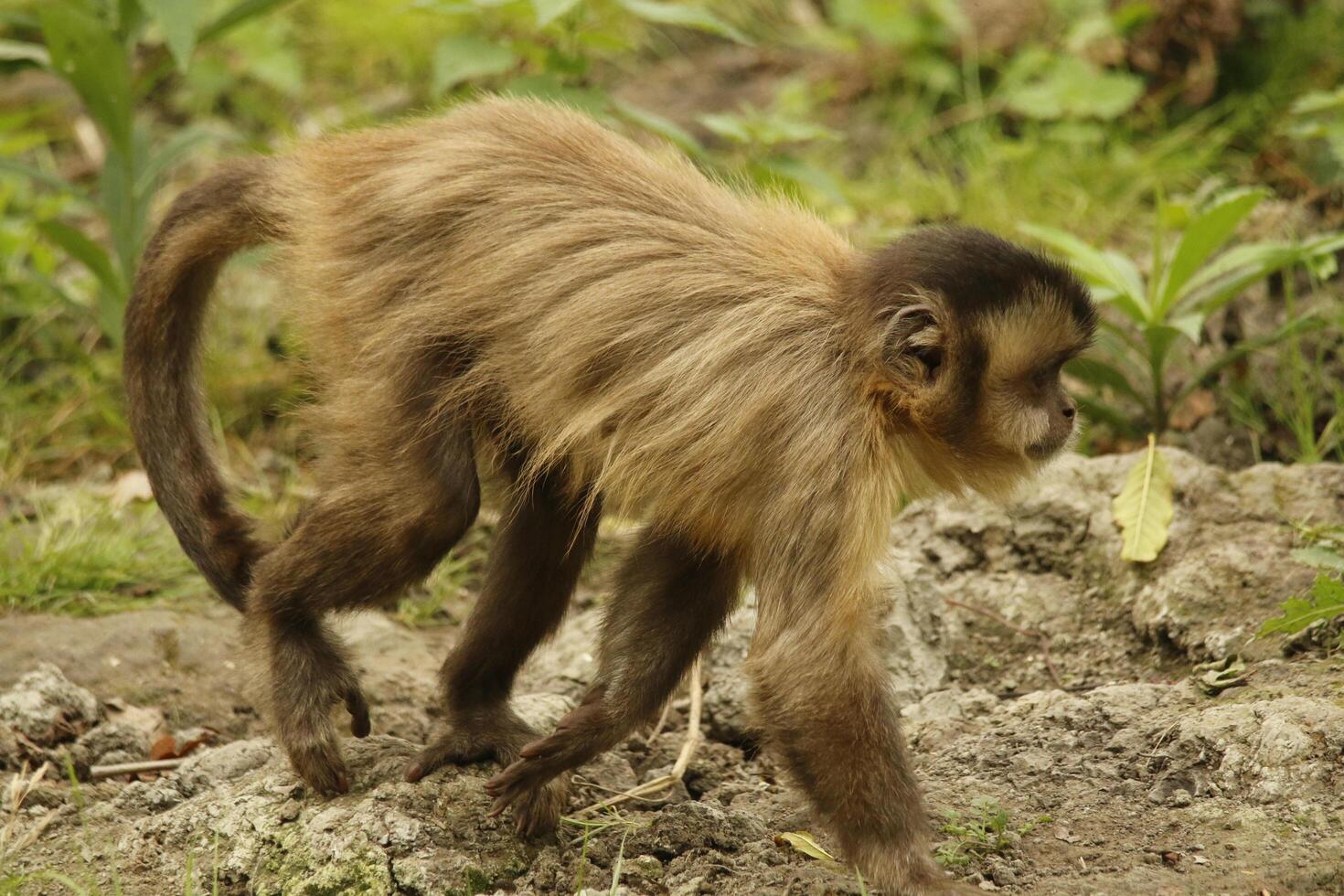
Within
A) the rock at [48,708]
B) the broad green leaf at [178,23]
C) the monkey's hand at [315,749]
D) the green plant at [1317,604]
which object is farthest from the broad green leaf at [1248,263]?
the rock at [48,708]

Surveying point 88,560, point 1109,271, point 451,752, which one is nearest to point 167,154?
point 88,560

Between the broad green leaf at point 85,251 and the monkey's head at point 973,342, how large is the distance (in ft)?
12.1

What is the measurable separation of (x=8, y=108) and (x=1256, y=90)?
7082 millimetres

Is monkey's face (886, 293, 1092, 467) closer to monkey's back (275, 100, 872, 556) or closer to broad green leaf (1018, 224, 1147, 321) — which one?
monkey's back (275, 100, 872, 556)

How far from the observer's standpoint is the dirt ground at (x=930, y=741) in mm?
3561

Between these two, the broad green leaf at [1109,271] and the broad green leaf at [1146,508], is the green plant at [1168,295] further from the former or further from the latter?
the broad green leaf at [1146,508]

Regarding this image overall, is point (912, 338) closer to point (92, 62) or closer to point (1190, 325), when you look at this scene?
point (1190, 325)

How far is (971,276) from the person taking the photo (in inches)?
144

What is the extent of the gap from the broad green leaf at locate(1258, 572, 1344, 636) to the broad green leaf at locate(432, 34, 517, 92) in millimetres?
3501

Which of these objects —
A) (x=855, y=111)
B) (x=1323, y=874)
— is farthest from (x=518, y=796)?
(x=855, y=111)

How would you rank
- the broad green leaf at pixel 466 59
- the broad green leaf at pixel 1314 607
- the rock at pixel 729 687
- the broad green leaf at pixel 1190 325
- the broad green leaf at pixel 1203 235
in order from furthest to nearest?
the broad green leaf at pixel 466 59, the broad green leaf at pixel 1203 235, the broad green leaf at pixel 1190 325, the rock at pixel 729 687, the broad green leaf at pixel 1314 607

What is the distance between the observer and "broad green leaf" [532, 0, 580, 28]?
16.3ft

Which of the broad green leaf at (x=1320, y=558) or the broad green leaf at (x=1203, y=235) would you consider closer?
the broad green leaf at (x=1320, y=558)

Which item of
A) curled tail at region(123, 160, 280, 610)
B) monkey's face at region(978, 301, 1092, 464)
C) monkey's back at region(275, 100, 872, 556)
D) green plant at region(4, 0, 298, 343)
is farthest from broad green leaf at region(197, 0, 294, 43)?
monkey's face at region(978, 301, 1092, 464)
